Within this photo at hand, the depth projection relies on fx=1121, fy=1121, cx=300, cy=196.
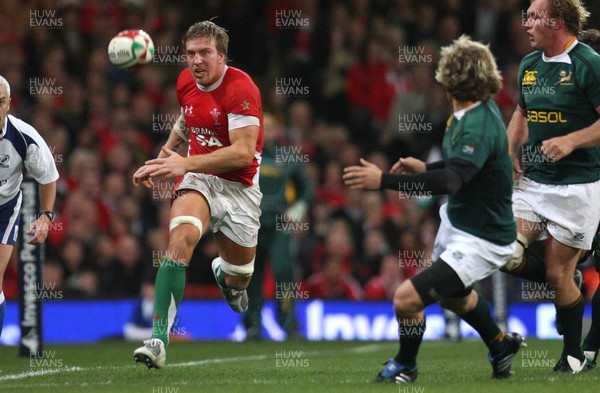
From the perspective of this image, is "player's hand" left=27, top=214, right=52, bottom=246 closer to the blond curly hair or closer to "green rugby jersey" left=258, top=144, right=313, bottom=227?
the blond curly hair

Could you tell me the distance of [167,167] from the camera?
716 cm

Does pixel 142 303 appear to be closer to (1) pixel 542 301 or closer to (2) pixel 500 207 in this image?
(1) pixel 542 301

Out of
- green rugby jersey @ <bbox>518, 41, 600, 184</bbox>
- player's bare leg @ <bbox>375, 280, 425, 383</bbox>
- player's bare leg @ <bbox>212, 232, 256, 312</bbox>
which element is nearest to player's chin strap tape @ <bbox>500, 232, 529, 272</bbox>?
green rugby jersey @ <bbox>518, 41, 600, 184</bbox>

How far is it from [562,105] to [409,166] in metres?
1.40

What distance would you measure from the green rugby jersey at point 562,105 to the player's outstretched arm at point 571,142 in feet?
0.48

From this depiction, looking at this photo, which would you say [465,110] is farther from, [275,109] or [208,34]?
[275,109]

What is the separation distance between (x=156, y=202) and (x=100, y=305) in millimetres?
1982

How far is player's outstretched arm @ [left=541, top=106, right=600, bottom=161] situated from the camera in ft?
23.0

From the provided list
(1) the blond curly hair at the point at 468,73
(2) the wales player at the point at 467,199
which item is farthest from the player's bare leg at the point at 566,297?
(1) the blond curly hair at the point at 468,73

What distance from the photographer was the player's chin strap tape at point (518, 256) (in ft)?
24.3

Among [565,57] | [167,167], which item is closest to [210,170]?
[167,167]

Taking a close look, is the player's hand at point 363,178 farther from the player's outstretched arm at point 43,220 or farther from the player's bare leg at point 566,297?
the player's outstretched arm at point 43,220

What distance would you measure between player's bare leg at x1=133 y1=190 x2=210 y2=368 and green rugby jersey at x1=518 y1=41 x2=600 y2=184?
7.76 feet

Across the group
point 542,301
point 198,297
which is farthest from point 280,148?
point 542,301
